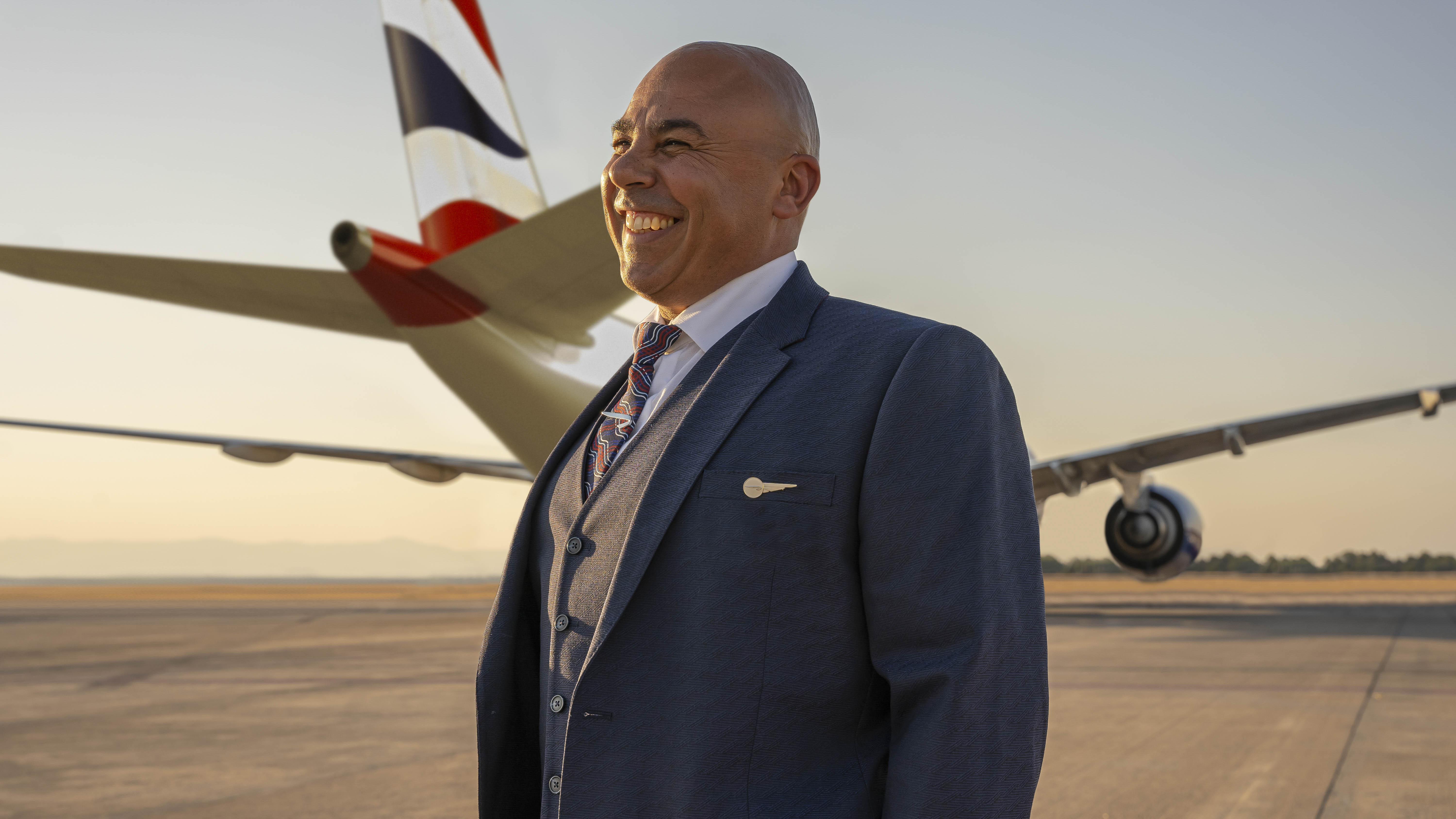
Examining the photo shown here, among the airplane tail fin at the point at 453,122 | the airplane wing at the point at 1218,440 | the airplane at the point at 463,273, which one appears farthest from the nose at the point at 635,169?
the airplane wing at the point at 1218,440

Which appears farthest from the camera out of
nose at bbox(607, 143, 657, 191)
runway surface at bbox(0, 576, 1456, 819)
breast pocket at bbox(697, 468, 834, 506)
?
runway surface at bbox(0, 576, 1456, 819)

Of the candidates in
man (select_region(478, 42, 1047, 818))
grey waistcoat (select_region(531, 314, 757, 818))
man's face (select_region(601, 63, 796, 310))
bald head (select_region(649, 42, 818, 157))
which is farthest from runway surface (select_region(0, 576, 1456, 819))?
bald head (select_region(649, 42, 818, 157))

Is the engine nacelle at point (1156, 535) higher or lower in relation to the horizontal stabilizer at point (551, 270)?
lower

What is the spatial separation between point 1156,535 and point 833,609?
14.9 meters

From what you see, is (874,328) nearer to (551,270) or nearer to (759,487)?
(759,487)

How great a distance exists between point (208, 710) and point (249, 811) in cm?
388

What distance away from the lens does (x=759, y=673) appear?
4.46 feet

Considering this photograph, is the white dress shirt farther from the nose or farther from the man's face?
the nose

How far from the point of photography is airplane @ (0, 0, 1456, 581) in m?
6.33

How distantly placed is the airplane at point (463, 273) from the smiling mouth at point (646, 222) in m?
2.90

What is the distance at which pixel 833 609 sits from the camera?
1.36 m

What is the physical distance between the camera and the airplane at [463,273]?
20.8 feet

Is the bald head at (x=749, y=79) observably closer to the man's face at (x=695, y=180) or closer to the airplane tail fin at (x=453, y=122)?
the man's face at (x=695, y=180)

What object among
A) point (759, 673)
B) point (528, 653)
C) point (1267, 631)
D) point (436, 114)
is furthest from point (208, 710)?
point (1267, 631)
